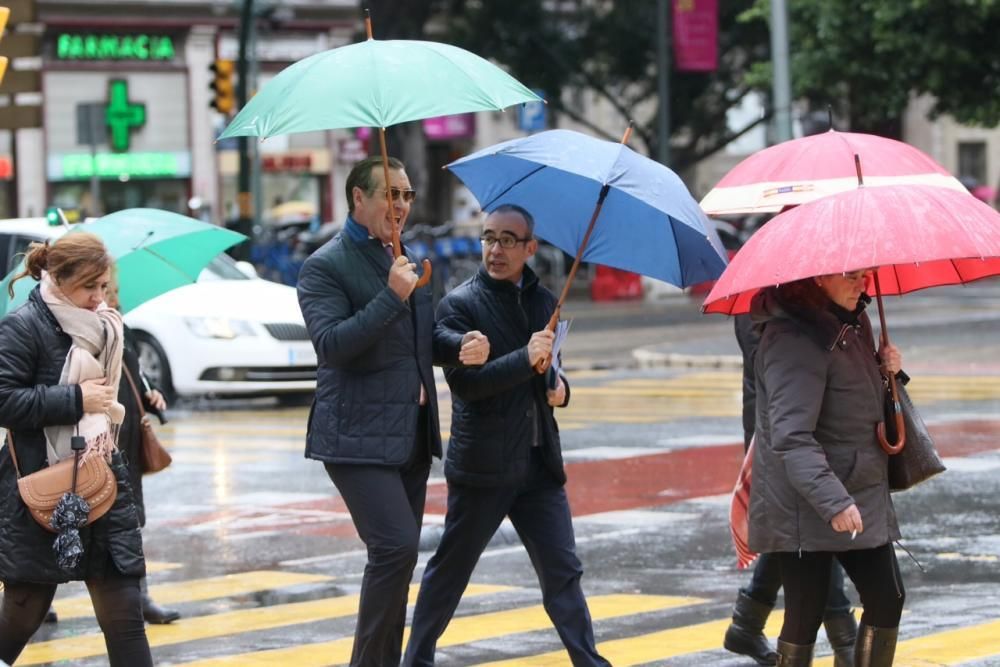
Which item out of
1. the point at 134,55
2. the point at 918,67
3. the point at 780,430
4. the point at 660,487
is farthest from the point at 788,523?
the point at 134,55

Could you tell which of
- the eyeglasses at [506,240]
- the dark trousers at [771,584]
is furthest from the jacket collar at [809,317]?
the dark trousers at [771,584]

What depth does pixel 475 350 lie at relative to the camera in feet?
22.1

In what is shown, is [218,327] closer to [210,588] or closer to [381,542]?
[210,588]

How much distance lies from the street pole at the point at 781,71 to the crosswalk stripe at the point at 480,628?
1875 centimetres

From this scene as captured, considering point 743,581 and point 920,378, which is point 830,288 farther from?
point 920,378

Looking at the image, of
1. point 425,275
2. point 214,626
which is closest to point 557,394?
point 425,275

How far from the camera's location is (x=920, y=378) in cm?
2033

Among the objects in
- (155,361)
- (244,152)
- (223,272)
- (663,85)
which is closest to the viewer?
(155,361)

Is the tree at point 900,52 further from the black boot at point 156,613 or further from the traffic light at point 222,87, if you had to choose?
the black boot at point 156,613

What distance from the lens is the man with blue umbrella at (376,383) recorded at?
6602mm

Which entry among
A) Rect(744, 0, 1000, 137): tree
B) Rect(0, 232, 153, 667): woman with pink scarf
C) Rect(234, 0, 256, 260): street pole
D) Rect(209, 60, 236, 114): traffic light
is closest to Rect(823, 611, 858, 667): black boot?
Rect(0, 232, 153, 667): woman with pink scarf

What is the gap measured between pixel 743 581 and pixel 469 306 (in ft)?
10.3

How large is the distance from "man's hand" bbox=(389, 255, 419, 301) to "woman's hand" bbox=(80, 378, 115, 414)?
0.96 metres

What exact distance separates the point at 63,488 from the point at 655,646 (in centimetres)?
280
